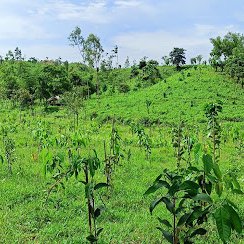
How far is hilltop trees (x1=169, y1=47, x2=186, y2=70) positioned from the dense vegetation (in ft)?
1.22

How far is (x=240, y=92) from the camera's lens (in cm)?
3797

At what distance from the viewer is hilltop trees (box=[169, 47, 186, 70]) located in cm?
5888

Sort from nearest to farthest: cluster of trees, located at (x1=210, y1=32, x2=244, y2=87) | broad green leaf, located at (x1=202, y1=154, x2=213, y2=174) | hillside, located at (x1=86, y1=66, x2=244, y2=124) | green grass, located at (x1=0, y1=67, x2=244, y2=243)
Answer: broad green leaf, located at (x1=202, y1=154, x2=213, y2=174)
green grass, located at (x1=0, y1=67, x2=244, y2=243)
hillside, located at (x1=86, y1=66, x2=244, y2=124)
cluster of trees, located at (x1=210, y1=32, x2=244, y2=87)

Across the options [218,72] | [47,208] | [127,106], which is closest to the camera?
[47,208]

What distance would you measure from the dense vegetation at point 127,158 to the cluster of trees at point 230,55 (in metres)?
0.17

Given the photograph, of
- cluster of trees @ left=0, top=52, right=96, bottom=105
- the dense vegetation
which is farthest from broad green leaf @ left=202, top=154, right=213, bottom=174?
cluster of trees @ left=0, top=52, right=96, bottom=105

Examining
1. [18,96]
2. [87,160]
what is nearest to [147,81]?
[18,96]

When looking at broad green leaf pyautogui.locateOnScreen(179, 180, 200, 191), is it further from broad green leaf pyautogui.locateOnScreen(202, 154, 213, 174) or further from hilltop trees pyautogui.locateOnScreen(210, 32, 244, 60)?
hilltop trees pyautogui.locateOnScreen(210, 32, 244, 60)

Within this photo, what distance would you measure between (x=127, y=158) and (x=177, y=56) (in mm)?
48129

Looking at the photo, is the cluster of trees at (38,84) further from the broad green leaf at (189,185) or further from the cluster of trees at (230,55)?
the broad green leaf at (189,185)

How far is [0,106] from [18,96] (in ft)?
10.2

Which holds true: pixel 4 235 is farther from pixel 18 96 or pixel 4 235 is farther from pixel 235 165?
pixel 18 96

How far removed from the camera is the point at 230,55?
155 feet

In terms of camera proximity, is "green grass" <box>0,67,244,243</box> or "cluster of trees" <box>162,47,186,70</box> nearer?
"green grass" <box>0,67,244,243</box>
